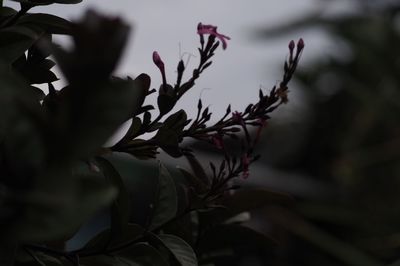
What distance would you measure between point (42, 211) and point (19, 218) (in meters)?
0.02

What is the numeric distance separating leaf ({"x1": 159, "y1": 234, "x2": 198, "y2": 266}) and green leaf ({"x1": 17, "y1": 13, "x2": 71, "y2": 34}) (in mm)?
185

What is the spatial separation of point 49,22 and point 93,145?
0.28m

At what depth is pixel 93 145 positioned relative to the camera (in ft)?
1.06

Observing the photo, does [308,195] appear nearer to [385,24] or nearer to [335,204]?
[335,204]

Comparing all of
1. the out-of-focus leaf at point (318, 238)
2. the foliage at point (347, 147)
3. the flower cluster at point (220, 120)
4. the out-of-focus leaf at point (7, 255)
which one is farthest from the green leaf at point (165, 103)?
the out-of-focus leaf at point (318, 238)

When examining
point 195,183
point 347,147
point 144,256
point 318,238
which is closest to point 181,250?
point 144,256

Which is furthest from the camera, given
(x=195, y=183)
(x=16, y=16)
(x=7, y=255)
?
(x=195, y=183)

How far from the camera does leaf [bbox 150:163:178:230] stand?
0.61 metres

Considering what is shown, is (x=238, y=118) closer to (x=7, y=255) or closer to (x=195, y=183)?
(x=195, y=183)

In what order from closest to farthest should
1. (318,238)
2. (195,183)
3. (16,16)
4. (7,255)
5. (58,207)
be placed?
(58,207), (7,255), (16,16), (195,183), (318,238)

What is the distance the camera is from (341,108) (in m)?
5.12

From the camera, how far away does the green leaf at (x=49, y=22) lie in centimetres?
57

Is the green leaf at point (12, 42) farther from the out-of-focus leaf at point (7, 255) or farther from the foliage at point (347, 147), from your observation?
the foliage at point (347, 147)

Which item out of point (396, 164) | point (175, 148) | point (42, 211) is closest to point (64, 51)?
point (42, 211)
